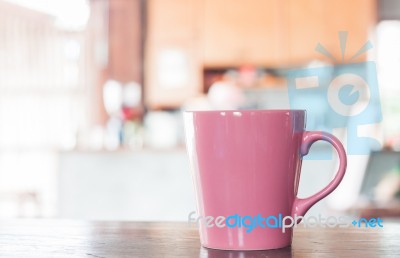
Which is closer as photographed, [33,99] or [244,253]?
[244,253]

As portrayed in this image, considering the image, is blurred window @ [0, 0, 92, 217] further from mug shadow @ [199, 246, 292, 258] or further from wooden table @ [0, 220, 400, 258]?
mug shadow @ [199, 246, 292, 258]

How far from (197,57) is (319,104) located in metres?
0.97

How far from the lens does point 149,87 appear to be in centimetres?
507

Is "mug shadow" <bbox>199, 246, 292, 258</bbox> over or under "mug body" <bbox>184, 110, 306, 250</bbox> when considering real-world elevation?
under

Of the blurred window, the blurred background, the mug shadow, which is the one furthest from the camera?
A: the blurred window

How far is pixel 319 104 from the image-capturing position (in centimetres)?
454

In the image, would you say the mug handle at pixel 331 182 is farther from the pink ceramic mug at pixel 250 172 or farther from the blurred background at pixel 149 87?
the blurred background at pixel 149 87

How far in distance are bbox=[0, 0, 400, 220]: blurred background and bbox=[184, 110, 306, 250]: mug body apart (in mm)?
2161

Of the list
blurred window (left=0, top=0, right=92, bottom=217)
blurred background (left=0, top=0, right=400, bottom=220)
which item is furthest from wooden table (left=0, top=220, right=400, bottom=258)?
blurred window (left=0, top=0, right=92, bottom=217)

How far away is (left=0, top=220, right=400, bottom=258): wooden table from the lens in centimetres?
50

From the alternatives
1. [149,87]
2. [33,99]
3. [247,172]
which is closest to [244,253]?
[247,172]

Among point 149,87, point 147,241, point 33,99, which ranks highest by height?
point 147,241

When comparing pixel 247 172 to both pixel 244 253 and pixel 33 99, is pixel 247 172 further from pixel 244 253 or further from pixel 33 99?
pixel 33 99

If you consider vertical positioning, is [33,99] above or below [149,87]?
below
